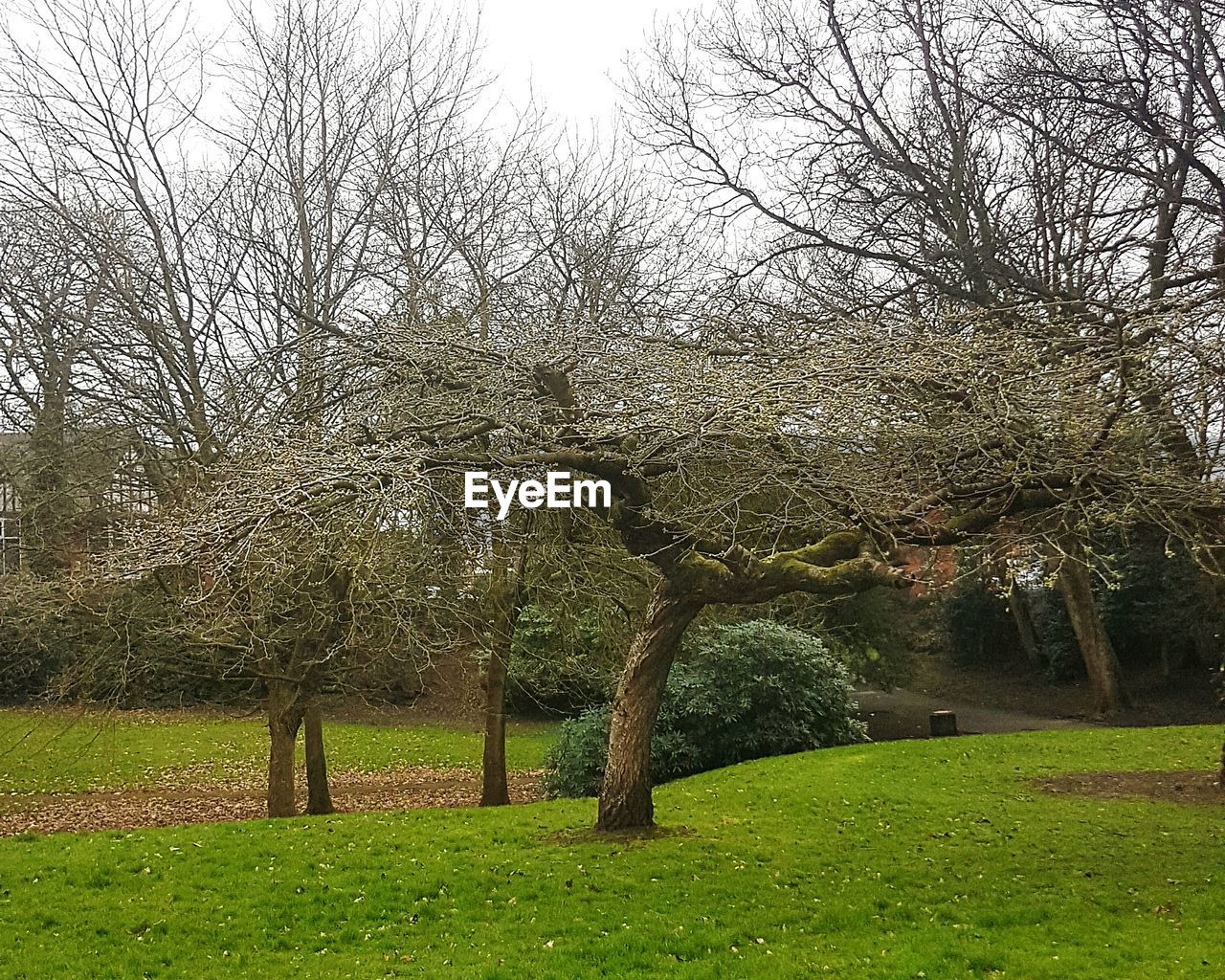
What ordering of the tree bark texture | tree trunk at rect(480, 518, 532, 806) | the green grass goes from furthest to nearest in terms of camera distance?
the green grass → the tree bark texture → tree trunk at rect(480, 518, 532, 806)

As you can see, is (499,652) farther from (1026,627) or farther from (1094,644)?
(1026,627)

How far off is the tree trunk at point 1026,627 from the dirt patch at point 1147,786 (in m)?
10.8

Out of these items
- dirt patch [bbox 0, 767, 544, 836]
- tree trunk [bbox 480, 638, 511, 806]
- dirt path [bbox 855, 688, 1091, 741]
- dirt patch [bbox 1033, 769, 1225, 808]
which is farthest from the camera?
dirt path [bbox 855, 688, 1091, 741]

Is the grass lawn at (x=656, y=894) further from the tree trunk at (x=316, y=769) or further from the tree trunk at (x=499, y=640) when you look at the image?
the tree trunk at (x=316, y=769)

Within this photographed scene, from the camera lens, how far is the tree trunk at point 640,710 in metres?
7.49

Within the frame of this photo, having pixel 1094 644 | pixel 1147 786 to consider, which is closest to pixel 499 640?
pixel 1147 786

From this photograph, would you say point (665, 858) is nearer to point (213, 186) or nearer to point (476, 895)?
point (476, 895)

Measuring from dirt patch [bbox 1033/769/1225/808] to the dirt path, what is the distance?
5513mm

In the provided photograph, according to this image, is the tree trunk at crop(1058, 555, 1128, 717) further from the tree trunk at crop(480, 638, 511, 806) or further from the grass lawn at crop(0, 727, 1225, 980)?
the tree trunk at crop(480, 638, 511, 806)

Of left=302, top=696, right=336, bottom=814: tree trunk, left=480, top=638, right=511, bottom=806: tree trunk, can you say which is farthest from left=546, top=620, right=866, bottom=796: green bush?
left=302, top=696, right=336, bottom=814: tree trunk

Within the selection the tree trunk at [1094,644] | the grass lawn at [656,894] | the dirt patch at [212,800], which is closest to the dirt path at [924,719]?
the tree trunk at [1094,644]

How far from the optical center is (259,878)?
669 centimetres

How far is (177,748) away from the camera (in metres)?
16.6

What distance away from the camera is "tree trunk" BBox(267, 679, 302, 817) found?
9.77 meters
